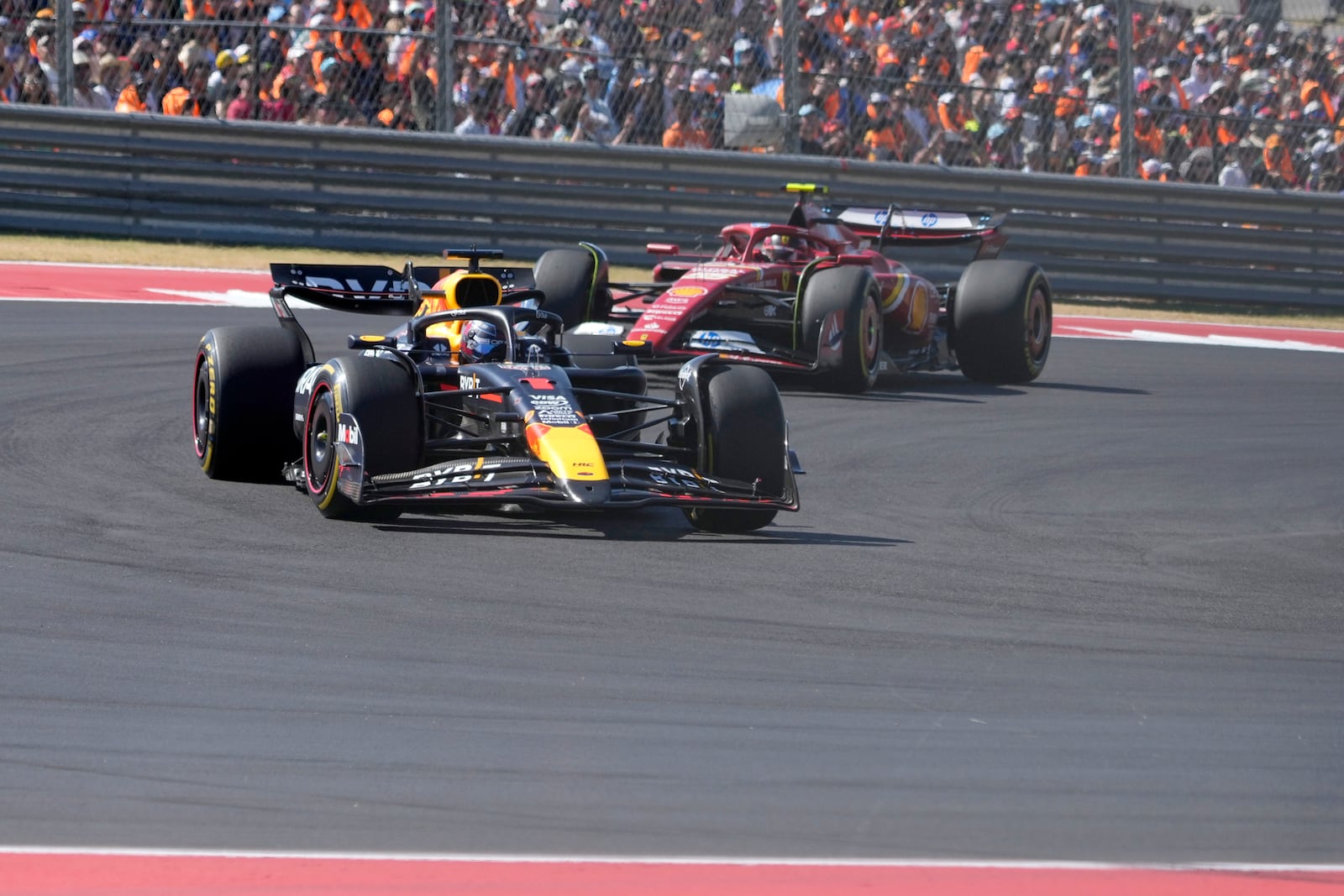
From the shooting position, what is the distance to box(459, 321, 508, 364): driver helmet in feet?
25.5

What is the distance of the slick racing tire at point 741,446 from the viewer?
732cm

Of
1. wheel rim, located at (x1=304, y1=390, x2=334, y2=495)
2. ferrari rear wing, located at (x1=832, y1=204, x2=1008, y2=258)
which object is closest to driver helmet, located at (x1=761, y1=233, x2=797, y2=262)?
ferrari rear wing, located at (x1=832, y1=204, x2=1008, y2=258)

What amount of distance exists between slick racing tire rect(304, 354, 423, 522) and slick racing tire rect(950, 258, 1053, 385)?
20.3 ft

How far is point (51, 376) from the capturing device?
10.3m

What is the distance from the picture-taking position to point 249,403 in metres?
7.79

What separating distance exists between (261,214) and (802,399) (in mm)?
6367

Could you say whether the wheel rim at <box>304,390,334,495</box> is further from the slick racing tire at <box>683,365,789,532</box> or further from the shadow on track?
the slick racing tire at <box>683,365,789,532</box>

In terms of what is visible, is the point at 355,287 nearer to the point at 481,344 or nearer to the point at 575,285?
the point at 481,344

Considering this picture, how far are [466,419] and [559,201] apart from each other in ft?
28.6

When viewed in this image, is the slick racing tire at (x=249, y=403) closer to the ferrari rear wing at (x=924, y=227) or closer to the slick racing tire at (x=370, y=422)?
the slick racing tire at (x=370, y=422)

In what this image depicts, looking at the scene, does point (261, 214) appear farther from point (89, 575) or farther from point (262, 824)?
point (262, 824)

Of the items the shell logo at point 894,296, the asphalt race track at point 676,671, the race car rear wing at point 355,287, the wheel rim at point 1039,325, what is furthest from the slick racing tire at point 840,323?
the race car rear wing at point 355,287

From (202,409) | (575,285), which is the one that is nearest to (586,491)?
(202,409)

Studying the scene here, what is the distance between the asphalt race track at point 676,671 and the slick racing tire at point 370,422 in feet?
0.55
